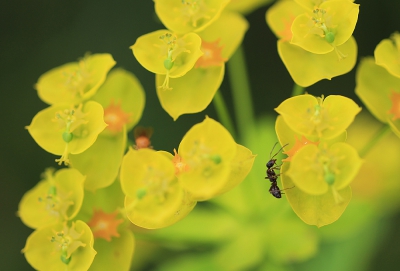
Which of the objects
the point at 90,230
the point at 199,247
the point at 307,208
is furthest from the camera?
the point at 199,247

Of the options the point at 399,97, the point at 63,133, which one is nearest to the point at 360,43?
the point at 399,97

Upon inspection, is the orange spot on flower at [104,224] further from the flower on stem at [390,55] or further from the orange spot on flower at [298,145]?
the flower on stem at [390,55]

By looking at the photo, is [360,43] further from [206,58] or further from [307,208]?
[307,208]

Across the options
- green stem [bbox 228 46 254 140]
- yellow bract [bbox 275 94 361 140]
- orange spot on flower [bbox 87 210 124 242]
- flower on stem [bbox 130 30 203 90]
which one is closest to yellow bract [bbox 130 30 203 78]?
flower on stem [bbox 130 30 203 90]

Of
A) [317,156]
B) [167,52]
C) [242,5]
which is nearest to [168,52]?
[167,52]

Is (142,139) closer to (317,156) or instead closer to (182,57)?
(182,57)

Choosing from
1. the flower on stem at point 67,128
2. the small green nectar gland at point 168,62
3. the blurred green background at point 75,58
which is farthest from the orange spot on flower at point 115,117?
the blurred green background at point 75,58
